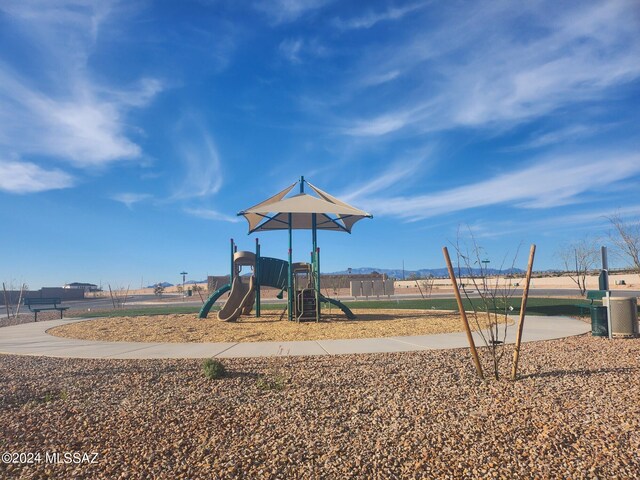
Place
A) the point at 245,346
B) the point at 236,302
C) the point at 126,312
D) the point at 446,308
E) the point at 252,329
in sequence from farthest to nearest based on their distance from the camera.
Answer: the point at 126,312, the point at 446,308, the point at 236,302, the point at 252,329, the point at 245,346

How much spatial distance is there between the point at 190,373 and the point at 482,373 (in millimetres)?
4152

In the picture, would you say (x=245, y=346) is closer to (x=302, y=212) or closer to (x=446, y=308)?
(x=302, y=212)

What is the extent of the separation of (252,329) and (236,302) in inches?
113

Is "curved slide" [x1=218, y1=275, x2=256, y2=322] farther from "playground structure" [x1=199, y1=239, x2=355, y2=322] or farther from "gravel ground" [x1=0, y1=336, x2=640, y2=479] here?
"gravel ground" [x1=0, y1=336, x2=640, y2=479]

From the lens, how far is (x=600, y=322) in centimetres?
984

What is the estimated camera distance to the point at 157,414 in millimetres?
4766

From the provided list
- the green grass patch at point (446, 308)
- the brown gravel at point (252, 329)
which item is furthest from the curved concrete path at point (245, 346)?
the green grass patch at point (446, 308)

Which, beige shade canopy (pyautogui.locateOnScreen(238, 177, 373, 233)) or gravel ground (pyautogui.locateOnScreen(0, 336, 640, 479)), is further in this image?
beige shade canopy (pyautogui.locateOnScreen(238, 177, 373, 233))

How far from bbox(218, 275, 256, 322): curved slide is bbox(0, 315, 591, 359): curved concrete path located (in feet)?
15.9

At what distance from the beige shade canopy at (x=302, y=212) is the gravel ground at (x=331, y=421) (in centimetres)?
849

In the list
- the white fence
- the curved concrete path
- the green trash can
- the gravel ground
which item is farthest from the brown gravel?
the white fence

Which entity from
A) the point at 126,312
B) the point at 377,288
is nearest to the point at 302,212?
the point at 126,312

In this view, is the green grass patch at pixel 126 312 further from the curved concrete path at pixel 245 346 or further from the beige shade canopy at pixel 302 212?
the curved concrete path at pixel 245 346

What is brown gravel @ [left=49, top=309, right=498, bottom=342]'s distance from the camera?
435 inches
